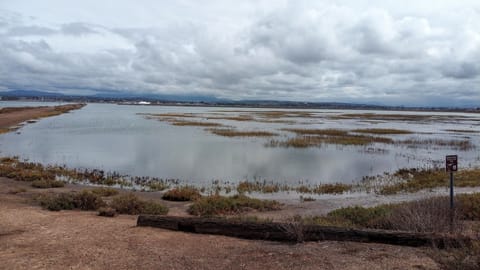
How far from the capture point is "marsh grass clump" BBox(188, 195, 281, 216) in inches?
524

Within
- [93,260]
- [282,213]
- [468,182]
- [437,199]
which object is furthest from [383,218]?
[468,182]

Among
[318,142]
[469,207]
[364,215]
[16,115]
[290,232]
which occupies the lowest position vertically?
[318,142]

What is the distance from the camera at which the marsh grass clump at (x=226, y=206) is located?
43.7ft

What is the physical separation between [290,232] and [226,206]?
527 centimetres

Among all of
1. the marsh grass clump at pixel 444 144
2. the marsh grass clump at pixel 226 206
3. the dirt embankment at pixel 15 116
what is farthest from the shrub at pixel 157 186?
the dirt embankment at pixel 15 116

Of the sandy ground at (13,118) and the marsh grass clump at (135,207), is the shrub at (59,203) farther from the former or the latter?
the sandy ground at (13,118)

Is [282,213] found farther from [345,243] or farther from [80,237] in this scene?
[80,237]

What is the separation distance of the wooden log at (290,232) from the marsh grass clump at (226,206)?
10.9 ft

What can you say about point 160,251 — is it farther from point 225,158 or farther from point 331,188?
point 225,158

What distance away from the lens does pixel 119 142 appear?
126 feet

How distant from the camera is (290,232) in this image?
8.79 metres

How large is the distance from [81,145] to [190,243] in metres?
30.6

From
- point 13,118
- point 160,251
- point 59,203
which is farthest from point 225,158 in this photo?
point 13,118

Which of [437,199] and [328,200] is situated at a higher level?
[437,199]
